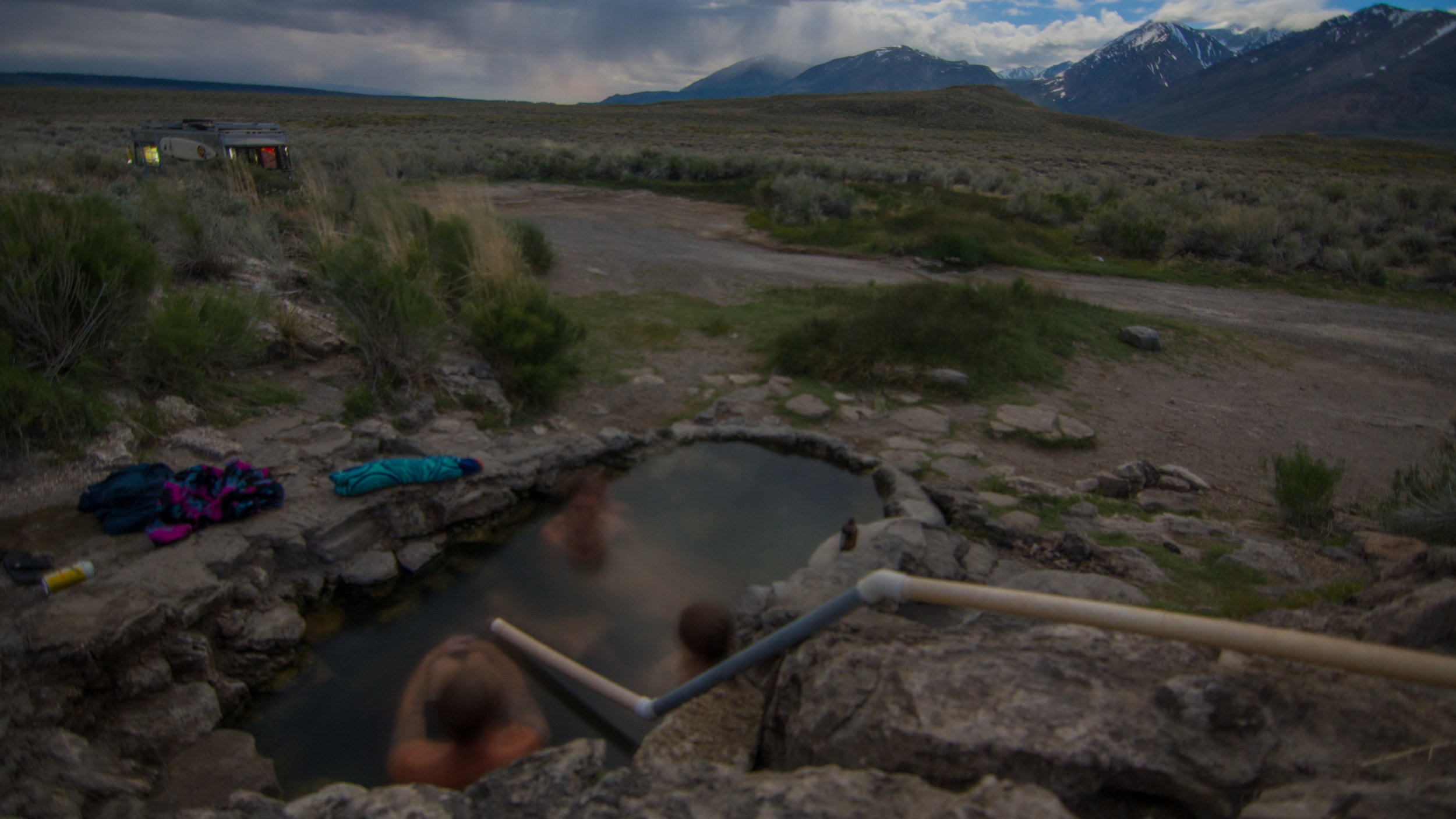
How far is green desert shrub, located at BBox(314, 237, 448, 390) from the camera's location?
5.38 meters

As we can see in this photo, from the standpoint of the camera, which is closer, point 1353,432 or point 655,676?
point 655,676

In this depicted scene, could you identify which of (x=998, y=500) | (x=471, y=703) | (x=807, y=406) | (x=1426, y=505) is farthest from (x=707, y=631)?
(x=1426, y=505)

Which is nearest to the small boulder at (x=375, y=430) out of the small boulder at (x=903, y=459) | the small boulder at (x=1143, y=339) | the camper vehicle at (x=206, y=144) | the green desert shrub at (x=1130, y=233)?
the small boulder at (x=903, y=459)

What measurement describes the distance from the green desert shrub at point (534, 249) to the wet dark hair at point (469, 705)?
6.53 m

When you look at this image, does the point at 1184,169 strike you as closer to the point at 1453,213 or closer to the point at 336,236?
the point at 1453,213

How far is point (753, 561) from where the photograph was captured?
3.96m

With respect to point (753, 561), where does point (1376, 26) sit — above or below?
above

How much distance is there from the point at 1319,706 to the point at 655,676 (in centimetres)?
236

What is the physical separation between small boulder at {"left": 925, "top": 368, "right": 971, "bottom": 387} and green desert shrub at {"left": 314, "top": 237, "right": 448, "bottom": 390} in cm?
422

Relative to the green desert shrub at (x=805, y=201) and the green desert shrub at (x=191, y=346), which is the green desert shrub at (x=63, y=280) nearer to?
the green desert shrub at (x=191, y=346)

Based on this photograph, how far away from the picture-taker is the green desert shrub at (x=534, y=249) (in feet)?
29.3

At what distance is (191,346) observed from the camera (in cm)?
466

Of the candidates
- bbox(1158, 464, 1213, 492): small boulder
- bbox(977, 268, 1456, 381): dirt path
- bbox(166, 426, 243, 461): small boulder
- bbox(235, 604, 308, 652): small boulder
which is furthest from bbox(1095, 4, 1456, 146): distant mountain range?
bbox(235, 604, 308, 652): small boulder

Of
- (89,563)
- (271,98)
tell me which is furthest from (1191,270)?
(271,98)
